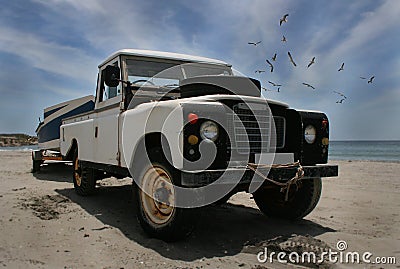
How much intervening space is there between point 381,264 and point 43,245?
3371 mm

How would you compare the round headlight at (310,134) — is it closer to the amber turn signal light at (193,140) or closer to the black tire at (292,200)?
the black tire at (292,200)

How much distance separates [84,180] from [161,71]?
263cm

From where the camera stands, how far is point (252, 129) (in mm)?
4203

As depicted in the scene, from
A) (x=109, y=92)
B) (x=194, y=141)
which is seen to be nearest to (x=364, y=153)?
(x=109, y=92)

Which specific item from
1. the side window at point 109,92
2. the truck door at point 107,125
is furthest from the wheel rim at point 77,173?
the side window at point 109,92

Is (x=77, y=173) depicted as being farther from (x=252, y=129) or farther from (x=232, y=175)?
(x=232, y=175)

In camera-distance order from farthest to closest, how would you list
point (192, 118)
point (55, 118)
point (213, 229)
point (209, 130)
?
point (55, 118)
point (213, 229)
point (209, 130)
point (192, 118)

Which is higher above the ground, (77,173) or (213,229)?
(77,173)

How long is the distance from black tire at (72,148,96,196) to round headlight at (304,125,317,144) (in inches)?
154

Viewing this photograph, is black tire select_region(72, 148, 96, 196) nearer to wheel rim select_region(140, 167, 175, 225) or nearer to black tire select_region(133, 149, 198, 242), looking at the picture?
black tire select_region(133, 149, 198, 242)

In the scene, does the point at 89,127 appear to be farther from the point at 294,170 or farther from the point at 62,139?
the point at 294,170

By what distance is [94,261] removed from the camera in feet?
11.5

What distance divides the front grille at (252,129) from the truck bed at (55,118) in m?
6.18

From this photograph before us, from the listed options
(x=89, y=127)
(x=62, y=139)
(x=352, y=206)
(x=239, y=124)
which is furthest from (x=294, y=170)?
(x=62, y=139)
